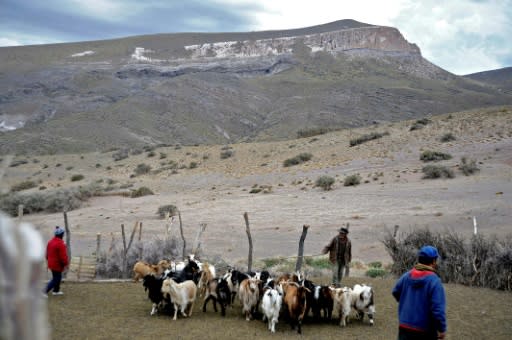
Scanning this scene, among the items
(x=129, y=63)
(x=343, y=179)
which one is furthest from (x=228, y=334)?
(x=129, y=63)

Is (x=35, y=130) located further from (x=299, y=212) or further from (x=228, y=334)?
(x=228, y=334)

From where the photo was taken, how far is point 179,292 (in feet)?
33.1

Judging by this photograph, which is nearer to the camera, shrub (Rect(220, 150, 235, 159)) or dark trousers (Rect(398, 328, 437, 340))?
dark trousers (Rect(398, 328, 437, 340))

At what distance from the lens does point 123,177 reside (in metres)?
45.6

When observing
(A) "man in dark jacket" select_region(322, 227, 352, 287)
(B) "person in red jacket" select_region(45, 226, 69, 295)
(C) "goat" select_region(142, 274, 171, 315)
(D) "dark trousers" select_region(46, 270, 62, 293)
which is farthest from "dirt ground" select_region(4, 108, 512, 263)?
(C) "goat" select_region(142, 274, 171, 315)

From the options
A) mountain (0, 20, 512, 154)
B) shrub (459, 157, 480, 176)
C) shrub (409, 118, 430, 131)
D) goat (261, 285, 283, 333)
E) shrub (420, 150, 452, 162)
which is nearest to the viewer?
goat (261, 285, 283, 333)

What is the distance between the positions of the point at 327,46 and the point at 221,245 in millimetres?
125482

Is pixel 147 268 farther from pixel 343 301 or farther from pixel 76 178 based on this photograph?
pixel 76 178

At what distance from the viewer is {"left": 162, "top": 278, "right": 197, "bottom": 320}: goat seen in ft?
33.1

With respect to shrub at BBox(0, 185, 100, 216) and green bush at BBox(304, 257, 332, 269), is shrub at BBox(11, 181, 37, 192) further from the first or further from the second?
green bush at BBox(304, 257, 332, 269)

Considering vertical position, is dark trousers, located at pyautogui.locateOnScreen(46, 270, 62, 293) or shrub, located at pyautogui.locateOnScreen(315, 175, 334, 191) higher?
shrub, located at pyautogui.locateOnScreen(315, 175, 334, 191)

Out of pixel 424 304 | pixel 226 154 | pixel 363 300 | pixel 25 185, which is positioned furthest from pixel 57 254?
pixel 226 154

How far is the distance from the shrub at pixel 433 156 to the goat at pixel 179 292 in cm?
2963

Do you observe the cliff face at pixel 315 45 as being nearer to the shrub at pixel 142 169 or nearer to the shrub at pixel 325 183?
the shrub at pixel 142 169
